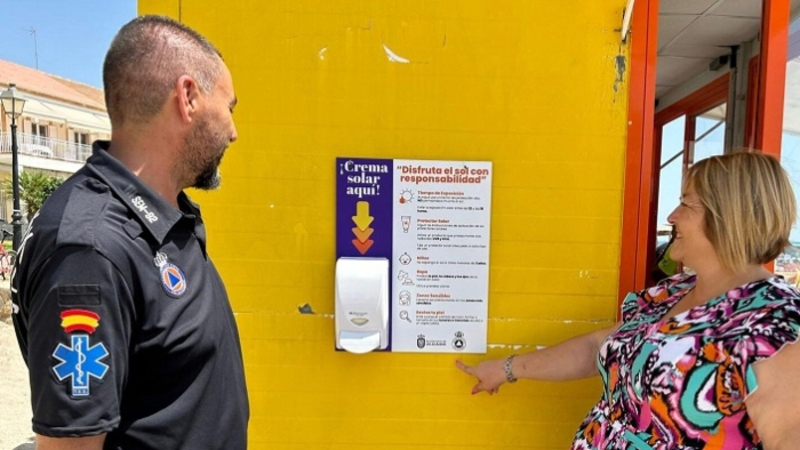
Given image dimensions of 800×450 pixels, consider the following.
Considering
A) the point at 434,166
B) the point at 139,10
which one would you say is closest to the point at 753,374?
the point at 434,166

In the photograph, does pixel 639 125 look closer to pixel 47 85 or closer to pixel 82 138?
pixel 82 138

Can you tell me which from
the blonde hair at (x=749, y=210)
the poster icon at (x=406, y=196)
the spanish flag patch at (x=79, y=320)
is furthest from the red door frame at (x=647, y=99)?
the spanish flag patch at (x=79, y=320)

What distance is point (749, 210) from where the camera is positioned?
1.39m

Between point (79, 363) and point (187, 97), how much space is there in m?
0.61

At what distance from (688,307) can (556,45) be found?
0.93 m

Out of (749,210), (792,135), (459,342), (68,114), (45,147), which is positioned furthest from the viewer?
(68,114)

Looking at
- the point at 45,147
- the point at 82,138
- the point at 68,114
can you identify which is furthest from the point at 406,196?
the point at 82,138

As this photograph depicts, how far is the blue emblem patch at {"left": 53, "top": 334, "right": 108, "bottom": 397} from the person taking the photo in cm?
96

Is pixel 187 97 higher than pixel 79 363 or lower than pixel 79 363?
higher

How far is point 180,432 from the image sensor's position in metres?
1.14

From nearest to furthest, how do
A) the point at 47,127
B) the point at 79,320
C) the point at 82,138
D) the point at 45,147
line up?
the point at 79,320 → the point at 45,147 → the point at 47,127 → the point at 82,138

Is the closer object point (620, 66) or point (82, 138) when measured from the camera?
point (620, 66)

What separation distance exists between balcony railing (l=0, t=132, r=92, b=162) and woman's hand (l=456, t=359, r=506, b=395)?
110 ft

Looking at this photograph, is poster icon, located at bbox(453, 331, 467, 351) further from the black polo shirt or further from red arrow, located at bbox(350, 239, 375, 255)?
the black polo shirt
